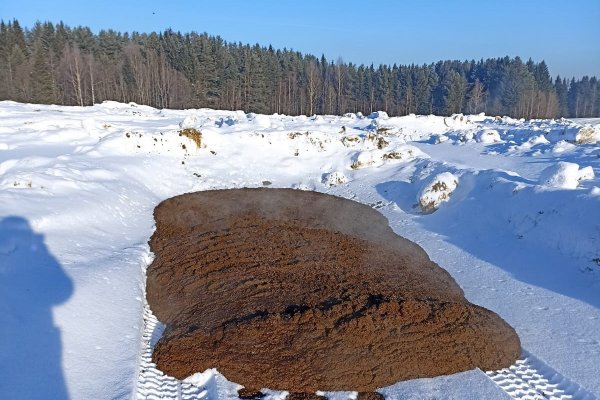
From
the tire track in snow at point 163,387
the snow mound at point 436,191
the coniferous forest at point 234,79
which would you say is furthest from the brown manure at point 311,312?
the coniferous forest at point 234,79

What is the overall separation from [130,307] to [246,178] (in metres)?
11.1

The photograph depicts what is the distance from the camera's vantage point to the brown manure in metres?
5.32

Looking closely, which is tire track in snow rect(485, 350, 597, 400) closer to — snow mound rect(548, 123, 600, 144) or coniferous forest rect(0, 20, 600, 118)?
snow mound rect(548, 123, 600, 144)

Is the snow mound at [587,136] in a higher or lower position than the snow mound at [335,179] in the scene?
higher

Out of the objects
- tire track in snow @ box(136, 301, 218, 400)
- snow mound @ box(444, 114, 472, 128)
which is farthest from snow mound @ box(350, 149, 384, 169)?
tire track in snow @ box(136, 301, 218, 400)

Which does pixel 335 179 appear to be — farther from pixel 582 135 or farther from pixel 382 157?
pixel 582 135

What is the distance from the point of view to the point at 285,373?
5.13 m

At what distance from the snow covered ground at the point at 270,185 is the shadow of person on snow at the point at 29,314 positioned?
20mm

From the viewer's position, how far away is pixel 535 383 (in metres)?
5.21

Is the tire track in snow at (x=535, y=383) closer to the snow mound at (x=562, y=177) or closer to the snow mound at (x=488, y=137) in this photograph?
the snow mound at (x=562, y=177)

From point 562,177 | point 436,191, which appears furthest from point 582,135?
point 436,191

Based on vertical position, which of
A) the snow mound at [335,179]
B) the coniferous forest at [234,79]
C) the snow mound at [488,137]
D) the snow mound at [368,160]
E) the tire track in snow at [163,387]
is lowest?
the tire track in snow at [163,387]

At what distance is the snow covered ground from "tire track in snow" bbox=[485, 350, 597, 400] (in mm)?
23

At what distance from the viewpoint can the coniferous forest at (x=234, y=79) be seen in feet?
160
